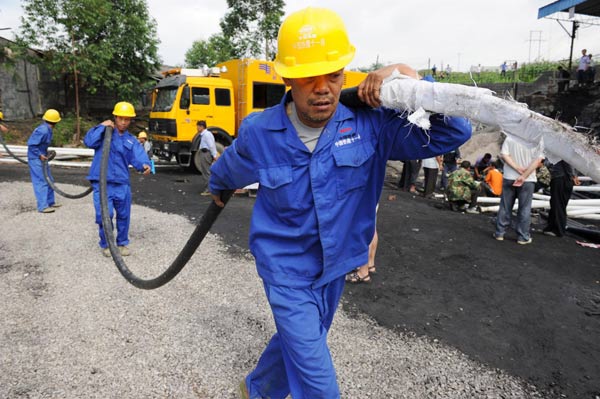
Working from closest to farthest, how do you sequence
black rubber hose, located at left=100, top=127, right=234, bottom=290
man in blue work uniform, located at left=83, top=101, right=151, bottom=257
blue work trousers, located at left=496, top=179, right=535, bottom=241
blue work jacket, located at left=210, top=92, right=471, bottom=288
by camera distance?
blue work jacket, located at left=210, top=92, right=471, bottom=288, black rubber hose, located at left=100, top=127, right=234, bottom=290, man in blue work uniform, located at left=83, top=101, right=151, bottom=257, blue work trousers, located at left=496, top=179, right=535, bottom=241

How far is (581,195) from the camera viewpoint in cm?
1040

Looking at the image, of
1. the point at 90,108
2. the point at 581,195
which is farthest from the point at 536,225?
the point at 90,108

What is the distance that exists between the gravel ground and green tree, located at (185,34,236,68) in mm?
22562

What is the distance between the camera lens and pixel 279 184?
6.07 feet

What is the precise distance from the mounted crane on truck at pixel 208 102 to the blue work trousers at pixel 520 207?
813 cm

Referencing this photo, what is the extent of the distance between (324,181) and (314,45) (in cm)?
58

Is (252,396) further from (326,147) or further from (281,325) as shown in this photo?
(326,147)

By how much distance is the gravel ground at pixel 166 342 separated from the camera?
2.75 meters

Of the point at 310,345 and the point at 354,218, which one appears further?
the point at 354,218

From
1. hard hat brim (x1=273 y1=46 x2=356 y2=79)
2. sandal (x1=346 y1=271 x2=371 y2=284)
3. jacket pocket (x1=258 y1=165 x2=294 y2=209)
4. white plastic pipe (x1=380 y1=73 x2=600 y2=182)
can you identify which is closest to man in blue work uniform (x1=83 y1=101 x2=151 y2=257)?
sandal (x1=346 y1=271 x2=371 y2=284)

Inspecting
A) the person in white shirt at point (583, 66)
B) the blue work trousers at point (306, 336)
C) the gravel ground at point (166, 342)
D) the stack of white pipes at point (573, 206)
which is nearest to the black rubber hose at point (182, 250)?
the gravel ground at point (166, 342)

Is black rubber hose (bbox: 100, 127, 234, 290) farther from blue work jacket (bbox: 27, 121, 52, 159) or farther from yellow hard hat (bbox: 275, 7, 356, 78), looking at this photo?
blue work jacket (bbox: 27, 121, 52, 159)

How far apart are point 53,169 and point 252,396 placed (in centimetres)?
1343

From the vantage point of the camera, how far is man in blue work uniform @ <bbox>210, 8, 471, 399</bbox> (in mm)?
1763
